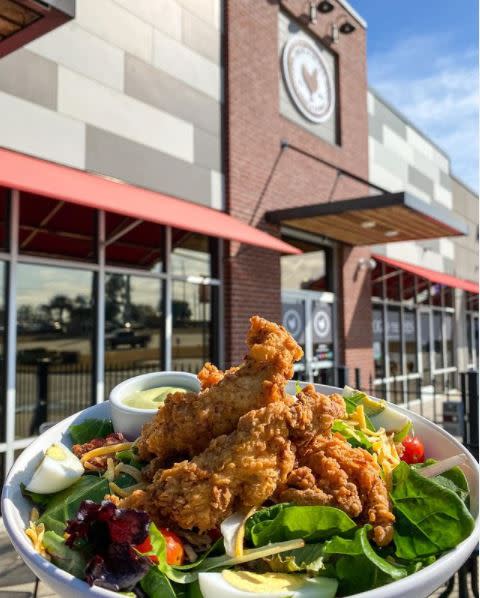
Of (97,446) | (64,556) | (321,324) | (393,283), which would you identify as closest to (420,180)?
(393,283)

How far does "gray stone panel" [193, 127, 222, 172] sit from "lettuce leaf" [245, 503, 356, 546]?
6.94 meters

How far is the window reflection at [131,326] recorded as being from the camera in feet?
20.9

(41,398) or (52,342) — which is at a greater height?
(52,342)

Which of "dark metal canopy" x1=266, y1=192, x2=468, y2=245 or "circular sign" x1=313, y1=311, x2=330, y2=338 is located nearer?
"dark metal canopy" x1=266, y1=192, x2=468, y2=245

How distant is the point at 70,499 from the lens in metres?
1.39

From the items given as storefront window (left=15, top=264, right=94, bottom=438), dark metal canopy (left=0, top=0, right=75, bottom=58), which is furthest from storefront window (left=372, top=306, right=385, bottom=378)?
dark metal canopy (left=0, top=0, right=75, bottom=58)

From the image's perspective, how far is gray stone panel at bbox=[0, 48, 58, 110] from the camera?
17.8 ft

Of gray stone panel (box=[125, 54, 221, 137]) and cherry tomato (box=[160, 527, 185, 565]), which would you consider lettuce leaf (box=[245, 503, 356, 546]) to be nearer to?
cherry tomato (box=[160, 527, 185, 565])

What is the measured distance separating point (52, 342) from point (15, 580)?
122 inches

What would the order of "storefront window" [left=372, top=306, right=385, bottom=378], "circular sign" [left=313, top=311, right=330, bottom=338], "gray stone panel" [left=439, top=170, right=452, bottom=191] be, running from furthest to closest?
1. "gray stone panel" [left=439, top=170, right=452, bottom=191]
2. "storefront window" [left=372, top=306, right=385, bottom=378]
3. "circular sign" [left=313, top=311, right=330, bottom=338]

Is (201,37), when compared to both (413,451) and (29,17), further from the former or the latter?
(413,451)

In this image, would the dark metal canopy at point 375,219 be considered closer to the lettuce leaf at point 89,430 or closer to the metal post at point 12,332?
the metal post at point 12,332

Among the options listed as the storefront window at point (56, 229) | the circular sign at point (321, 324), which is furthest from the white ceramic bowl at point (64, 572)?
the circular sign at point (321, 324)

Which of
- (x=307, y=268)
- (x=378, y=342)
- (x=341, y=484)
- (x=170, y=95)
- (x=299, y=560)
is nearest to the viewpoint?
(x=299, y=560)
